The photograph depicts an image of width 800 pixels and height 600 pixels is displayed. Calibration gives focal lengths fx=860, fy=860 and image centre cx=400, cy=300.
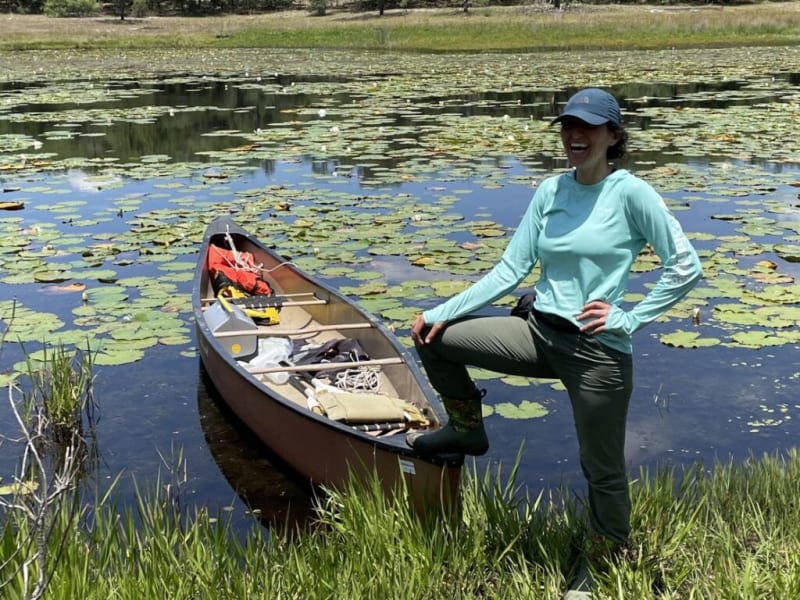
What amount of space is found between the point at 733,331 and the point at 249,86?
21130 mm

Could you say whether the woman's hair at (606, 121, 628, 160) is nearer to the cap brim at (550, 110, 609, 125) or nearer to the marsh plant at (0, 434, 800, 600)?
the cap brim at (550, 110, 609, 125)

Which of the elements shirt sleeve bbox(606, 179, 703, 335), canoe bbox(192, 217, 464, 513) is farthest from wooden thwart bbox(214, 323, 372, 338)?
shirt sleeve bbox(606, 179, 703, 335)

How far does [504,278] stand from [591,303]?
1.49 ft

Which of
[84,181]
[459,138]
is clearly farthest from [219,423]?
[459,138]

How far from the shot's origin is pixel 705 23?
4394 cm

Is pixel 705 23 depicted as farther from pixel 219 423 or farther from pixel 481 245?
pixel 219 423

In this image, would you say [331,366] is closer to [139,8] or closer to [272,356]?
[272,356]

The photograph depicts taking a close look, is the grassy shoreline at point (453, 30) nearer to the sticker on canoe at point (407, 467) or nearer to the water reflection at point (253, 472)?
the water reflection at point (253, 472)

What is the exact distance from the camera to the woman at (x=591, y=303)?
285 cm

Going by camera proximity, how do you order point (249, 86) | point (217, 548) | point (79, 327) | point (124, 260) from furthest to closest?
point (249, 86)
point (124, 260)
point (79, 327)
point (217, 548)

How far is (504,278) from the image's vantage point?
10.5ft

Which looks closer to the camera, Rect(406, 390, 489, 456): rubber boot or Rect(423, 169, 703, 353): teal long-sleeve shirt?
Rect(423, 169, 703, 353): teal long-sleeve shirt

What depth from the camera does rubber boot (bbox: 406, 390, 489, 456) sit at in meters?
3.28

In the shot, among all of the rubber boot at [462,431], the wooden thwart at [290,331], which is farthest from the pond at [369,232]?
the rubber boot at [462,431]
